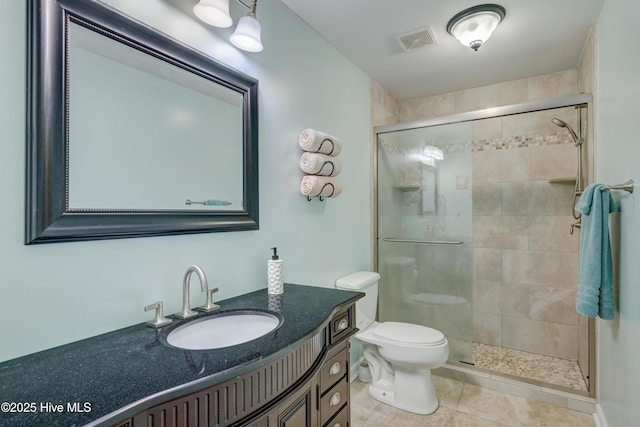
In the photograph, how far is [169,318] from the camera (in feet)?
3.96

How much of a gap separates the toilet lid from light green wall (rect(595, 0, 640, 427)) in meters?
0.85

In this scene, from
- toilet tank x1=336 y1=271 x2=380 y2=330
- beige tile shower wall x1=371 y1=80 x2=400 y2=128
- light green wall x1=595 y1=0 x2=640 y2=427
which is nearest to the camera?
light green wall x1=595 y1=0 x2=640 y2=427

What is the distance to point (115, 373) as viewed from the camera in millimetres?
794

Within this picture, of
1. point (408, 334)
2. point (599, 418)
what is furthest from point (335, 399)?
point (599, 418)

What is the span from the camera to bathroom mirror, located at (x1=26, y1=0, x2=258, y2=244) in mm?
938

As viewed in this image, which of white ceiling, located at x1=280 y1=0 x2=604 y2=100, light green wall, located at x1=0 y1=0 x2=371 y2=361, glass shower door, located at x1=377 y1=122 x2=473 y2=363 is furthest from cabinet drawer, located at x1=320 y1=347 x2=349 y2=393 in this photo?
white ceiling, located at x1=280 y1=0 x2=604 y2=100

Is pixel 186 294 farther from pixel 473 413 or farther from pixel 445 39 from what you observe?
pixel 445 39

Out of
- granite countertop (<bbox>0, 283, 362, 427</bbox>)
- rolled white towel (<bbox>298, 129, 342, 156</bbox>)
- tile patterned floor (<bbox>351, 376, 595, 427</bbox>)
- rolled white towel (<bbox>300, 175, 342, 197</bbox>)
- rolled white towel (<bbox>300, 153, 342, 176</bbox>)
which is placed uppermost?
rolled white towel (<bbox>298, 129, 342, 156</bbox>)

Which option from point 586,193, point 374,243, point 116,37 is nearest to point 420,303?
point 374,243

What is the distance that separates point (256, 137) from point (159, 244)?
70 centimetres

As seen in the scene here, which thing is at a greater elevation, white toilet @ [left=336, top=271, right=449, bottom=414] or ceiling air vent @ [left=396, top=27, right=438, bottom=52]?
ceiling air vent @ [left=396, top=27, right=438, bottom=52]

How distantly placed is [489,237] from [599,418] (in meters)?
1.51

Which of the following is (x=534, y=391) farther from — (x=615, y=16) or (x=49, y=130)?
(x=49, y=130)

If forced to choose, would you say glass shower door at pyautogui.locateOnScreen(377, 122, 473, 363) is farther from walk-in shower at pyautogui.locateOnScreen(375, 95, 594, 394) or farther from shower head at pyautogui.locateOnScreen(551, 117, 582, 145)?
shower head at pyautogui.locateOnScreen(551, 117, 582, 145)
